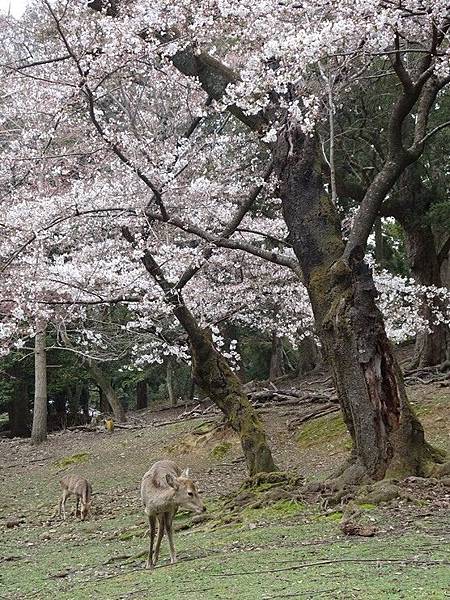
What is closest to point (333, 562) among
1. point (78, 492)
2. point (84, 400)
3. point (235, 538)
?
point (235, 538)

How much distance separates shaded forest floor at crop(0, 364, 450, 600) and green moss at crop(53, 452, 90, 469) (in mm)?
524

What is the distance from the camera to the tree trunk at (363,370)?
8.04 meters

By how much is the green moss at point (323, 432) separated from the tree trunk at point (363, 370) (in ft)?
15.9

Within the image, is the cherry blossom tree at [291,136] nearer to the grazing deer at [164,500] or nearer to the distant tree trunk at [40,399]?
the grazing deer at [164,500]

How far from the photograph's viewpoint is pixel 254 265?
16.3 m

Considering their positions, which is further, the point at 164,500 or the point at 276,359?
the point at 276,359

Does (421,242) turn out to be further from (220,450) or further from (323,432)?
(220,450)

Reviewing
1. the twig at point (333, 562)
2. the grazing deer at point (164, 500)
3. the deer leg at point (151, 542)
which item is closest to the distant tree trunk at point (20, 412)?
the grazing deer at point (164, 500)

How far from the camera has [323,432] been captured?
46.5 ft

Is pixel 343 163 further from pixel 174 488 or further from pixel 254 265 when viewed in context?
pixel 174 488

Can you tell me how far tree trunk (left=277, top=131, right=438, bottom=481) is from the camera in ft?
26.4

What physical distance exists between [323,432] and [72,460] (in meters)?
5.98

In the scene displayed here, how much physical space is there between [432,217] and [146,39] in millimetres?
8964

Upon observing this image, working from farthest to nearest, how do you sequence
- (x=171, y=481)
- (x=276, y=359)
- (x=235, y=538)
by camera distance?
(x=276, y=359)
(x=235, y=538)
(x=171, y=481)
